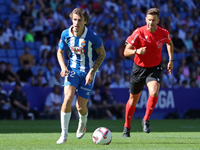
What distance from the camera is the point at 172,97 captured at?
51.4 ft

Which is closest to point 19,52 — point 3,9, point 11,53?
point 11,53

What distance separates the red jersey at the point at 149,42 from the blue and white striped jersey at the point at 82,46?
1134 mm

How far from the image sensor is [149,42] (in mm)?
7754

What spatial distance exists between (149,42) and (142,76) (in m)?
0.68

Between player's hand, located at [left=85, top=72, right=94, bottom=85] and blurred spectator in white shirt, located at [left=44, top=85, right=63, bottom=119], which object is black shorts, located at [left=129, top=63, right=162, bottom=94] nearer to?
player's hand, located at [left=85, top=72, right=94, bottom=85]

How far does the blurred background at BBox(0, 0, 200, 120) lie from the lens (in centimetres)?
1427

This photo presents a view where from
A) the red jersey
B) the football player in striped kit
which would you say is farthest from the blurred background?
the football player in striped kit

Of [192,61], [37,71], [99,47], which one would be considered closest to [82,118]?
[99,47]

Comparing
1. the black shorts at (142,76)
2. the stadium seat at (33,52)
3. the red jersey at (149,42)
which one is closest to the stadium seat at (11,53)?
the stadium seat at (33,52)

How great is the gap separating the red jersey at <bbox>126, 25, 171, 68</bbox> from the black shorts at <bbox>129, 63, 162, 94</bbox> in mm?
87

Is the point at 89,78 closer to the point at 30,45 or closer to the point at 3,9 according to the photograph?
the point at 30,45

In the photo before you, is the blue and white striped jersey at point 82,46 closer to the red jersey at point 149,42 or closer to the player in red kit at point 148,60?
the player in red kit at point 148,60

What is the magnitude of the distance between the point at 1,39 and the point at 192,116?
815 cm

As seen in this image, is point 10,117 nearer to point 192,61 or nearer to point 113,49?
point 113,49
